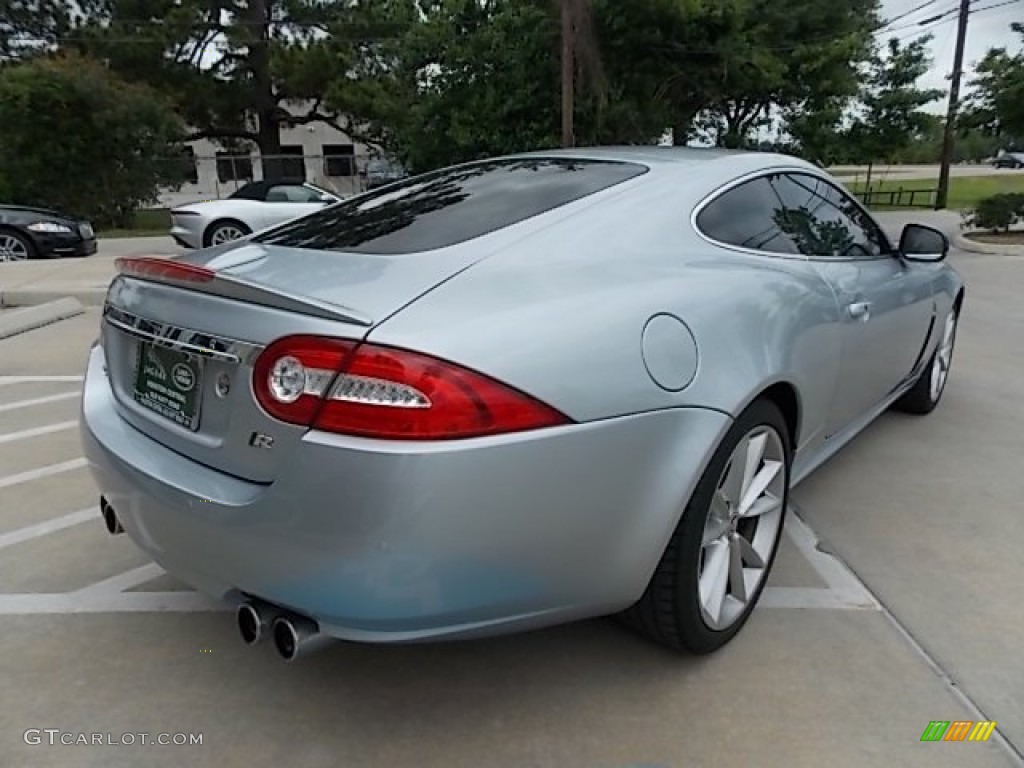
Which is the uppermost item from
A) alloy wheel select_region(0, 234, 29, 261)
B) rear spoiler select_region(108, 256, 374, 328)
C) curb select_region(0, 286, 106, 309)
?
rear spoiler select_region(108, 256, 374, 328)

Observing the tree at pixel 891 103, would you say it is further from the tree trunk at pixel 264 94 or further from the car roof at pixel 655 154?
the car roof at pixel 655 154

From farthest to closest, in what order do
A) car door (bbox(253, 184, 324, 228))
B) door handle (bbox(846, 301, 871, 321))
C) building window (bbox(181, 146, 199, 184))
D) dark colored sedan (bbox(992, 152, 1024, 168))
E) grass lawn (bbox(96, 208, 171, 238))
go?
1. dark colored sedan (bbox(992, 152, 1024, 168))
2. building window (bbox(181, 146, 199, 184))
3. grass lawn (bbox(96, 208, 171, 238))
4. car door (bbox(253, 184, 324, 228))
5. door handle (bbox(846, 301, 871, 321))

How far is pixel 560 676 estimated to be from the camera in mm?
2301

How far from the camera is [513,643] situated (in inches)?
97.0

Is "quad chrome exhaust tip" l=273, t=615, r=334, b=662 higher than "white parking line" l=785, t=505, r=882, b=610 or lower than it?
higher

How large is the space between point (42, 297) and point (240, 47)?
68.3 feet

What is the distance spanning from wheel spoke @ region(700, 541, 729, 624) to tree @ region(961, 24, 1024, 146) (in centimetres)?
1530

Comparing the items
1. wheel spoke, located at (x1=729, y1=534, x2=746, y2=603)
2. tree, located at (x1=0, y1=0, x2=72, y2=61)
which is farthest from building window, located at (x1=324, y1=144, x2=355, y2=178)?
wheel spoke, located at (x1=729, y1=534, x2=746, y2=603)

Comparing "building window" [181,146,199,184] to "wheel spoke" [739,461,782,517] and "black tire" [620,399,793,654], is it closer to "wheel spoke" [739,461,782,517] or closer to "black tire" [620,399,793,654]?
"wheel spoke" [739,461,782,517]

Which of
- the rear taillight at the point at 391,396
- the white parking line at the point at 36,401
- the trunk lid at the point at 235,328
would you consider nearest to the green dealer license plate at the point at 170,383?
the trunk lid at the point at 235,328

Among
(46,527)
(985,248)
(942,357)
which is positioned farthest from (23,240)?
(985,248)

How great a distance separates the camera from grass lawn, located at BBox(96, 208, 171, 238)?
64.5 ft

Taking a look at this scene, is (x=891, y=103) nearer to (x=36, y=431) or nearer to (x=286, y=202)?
(x=286, y=202)

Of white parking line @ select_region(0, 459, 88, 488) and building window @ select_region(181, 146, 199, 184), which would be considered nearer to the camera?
white parking line @ select_region(0, 459, 88, 488)
